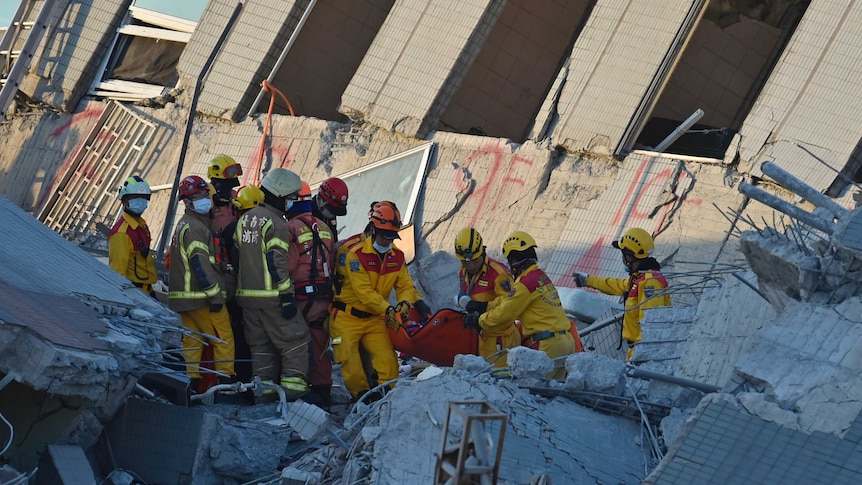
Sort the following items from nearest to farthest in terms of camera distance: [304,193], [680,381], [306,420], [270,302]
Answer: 1. [680,381]
2. [306,420]
3. [270,302]
4. [304,193]

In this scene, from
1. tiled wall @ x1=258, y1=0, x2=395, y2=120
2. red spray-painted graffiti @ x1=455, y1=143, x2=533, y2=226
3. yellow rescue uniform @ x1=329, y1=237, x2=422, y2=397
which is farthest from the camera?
tiled wall @ x1=258, y1=0, x2=395, y2=120

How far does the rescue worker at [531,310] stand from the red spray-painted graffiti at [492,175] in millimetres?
3899

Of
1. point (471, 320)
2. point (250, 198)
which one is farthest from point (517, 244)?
point (250, 198)

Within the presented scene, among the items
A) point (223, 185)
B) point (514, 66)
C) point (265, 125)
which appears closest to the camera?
point (223, 185)

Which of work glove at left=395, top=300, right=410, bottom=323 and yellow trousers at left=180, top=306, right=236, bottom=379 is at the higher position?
work glove at left=395, top=300, right=410, bottom=323

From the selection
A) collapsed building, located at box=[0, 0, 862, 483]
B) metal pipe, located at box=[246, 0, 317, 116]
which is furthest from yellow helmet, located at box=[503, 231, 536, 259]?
metal pipe, located at box=[246, 0, 317, 116]

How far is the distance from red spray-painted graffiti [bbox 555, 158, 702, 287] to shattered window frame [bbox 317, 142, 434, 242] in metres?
2.10

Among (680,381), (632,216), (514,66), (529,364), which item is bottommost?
(529,364)

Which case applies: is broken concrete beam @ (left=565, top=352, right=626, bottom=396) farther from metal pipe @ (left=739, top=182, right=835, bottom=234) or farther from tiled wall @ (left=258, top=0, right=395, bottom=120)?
tiled wall @ (left=258, top=0, right=395, bottom=120)

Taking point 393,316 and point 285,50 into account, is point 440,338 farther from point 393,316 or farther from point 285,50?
point 285,50

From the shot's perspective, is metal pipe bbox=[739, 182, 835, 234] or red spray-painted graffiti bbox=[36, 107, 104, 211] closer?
metal pipe bbox=[739, 182, 835, 234]

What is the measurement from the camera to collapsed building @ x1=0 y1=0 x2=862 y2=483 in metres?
6.36

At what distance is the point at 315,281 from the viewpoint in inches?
380

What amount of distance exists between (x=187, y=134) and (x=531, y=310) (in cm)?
635
